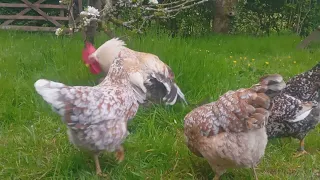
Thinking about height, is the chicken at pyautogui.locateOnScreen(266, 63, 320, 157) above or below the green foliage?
above

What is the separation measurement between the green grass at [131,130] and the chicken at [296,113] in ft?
0.74

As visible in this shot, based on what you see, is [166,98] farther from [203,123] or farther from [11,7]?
[11,7]

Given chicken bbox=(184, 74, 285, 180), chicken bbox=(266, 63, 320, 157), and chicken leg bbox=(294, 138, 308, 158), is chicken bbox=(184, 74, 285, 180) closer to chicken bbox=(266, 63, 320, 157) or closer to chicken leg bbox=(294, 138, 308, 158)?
chicken bbox=(266, 63, 320, 157)

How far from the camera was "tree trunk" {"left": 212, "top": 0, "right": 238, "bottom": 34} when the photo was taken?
37.6ft

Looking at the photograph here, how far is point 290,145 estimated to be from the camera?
4.61 metres

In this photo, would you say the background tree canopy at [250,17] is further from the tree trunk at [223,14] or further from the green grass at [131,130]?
the green grass at [131,130]

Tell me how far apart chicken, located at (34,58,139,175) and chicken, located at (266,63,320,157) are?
1532mm

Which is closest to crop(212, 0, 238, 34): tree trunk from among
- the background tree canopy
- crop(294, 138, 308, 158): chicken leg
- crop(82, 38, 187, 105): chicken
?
the background tree canopy

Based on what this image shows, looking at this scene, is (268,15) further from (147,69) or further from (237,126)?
(237,126)

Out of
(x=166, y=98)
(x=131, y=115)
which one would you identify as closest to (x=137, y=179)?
(x=131, y=115)

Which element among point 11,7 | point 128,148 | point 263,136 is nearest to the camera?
point 263,136

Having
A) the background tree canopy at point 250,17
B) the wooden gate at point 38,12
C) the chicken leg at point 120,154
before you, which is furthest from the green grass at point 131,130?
the wooden gate at point 38,12

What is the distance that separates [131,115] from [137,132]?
757mm

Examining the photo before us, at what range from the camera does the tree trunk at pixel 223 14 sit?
11.5 m
